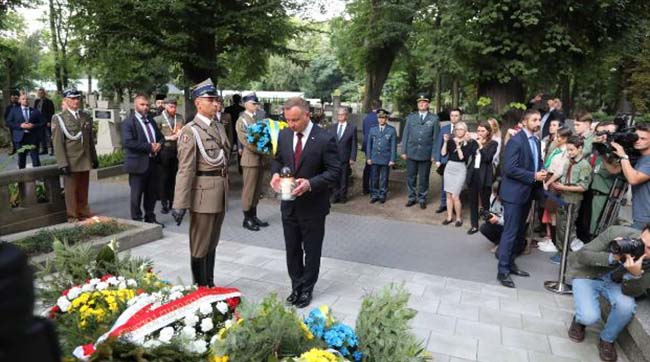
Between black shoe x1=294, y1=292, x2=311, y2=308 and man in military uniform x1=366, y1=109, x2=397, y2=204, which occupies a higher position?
man in military uniform x1=366, y1=109, x2=397, y2=204

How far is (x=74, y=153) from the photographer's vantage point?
286 inches

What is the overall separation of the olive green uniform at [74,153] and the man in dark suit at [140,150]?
54 cm

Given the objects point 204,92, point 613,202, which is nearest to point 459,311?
point 613,202

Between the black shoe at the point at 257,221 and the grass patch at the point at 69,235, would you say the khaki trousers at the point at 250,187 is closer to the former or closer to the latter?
the black shoe at the point at 257,221

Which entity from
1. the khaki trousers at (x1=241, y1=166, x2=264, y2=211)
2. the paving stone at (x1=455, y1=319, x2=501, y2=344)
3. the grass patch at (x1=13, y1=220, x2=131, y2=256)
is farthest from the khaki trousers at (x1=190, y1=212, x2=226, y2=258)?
the khaki trousers at (x1=241, y1=166, x2=264, y2=211)

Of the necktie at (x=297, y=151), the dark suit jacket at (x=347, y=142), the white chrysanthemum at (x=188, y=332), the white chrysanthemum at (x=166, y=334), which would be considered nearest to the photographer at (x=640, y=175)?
the necktie at (x=297, y=151)

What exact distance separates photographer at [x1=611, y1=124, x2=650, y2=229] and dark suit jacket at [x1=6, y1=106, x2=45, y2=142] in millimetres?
12809

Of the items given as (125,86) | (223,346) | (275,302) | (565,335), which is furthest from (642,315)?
(125,86)

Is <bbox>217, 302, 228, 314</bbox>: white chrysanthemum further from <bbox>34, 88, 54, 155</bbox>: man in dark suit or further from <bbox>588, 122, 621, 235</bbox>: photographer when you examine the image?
Result: <bbox>34, 88, 54, 155</bbox>: man in dark suit

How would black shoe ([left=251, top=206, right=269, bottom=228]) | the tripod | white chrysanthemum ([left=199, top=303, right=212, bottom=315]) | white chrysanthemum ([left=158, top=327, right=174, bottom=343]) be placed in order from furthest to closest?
black shoe ([left=251, top=206, right=269, bottom=228])
the tripod
white chrysanthemum ([left=199, top=303, right=212, bottom=315])
white chrysanthemum ([left=158, top=327, right=174, bottom=343])

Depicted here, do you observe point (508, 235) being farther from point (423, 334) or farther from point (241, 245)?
point (241, 245)

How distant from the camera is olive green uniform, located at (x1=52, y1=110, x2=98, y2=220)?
23.3 ft

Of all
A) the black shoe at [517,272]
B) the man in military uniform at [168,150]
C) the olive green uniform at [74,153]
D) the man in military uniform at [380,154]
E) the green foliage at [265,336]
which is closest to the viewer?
the green foliage at [265,336]

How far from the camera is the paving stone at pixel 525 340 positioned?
4371 mm
